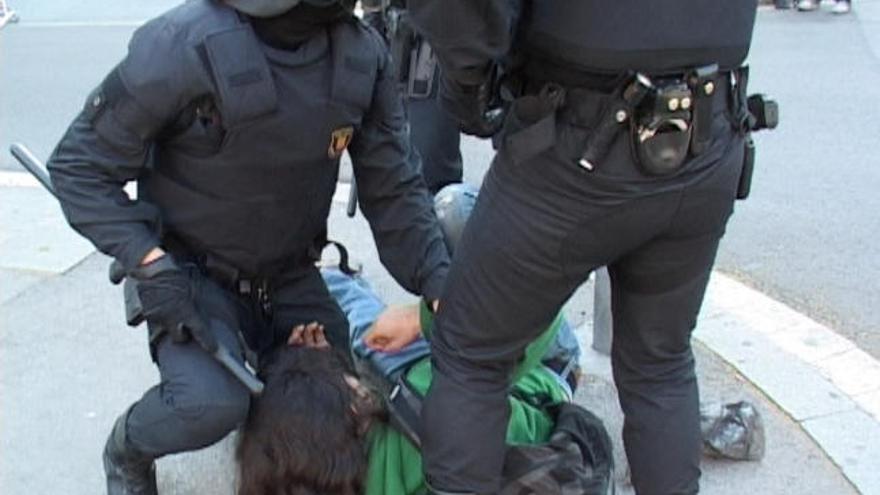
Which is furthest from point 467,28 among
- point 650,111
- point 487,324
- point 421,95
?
point 421,95

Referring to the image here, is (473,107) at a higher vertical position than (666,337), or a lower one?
higher

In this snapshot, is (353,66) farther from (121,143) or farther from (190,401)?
(190,401)

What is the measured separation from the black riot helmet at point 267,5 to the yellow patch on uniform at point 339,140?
297 mm

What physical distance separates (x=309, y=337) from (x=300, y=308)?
0.17 meters

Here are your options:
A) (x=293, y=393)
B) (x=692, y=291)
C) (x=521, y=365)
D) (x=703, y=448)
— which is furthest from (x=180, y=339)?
(x=703, y=448)

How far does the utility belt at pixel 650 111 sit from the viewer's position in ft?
6.15

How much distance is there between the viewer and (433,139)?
349 cm

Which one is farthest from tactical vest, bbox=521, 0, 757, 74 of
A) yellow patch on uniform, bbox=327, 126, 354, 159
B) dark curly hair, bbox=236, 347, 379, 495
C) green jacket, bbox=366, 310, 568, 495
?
dark curly hair, bbox=236, 347, 379, 495

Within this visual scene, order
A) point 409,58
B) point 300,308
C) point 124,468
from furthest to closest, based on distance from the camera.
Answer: point 409,58
point 300,308
point 124,468

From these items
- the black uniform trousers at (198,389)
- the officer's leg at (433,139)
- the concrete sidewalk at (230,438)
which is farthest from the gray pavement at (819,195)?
the black uniform trousers at (198,389)

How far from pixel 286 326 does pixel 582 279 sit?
2.80 ft

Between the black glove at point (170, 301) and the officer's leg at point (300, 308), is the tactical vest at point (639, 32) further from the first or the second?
the officer's leg at point (300, 308)

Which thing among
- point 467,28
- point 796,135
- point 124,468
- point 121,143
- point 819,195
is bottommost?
point 796,135

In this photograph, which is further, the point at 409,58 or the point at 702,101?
the point at 409,58
